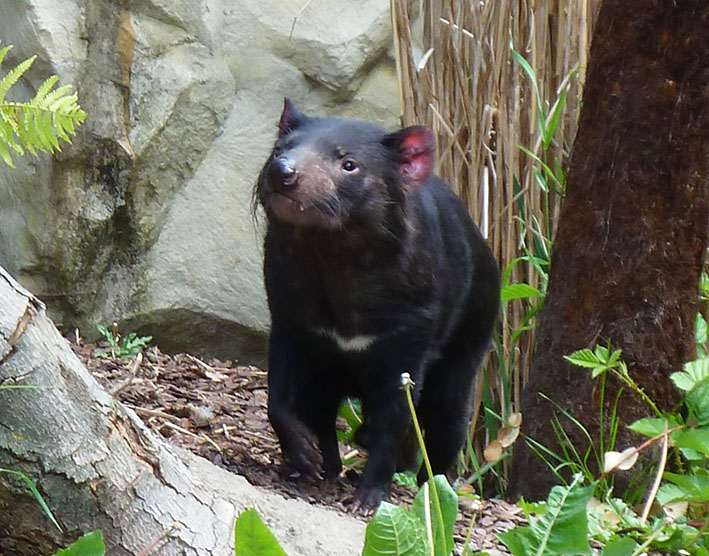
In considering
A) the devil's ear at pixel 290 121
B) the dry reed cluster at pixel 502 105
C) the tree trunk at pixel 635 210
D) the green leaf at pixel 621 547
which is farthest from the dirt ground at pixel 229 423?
the dry reed cluster at pixel 502 105

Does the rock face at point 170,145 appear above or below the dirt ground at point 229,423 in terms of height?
above

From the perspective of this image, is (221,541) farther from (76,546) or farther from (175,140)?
(175,140)

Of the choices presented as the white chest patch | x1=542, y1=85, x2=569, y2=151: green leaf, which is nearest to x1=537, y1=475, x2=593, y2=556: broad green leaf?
the white chest patch

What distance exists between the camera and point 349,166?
9.61 feet

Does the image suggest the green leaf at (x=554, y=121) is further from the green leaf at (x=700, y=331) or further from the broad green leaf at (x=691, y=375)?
the broad green leaf at (x=691, y=375)

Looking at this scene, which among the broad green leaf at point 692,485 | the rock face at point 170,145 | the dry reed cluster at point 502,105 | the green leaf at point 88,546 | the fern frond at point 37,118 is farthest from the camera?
the rock face at point 170,145

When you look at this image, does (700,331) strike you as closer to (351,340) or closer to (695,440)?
(695,440)

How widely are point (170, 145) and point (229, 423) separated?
5.25 ft

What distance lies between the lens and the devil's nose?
2721mm

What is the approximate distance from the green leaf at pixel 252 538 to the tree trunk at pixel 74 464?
5.2 inches

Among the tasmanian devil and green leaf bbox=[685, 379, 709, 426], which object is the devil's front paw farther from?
green leaf bbox=[685, 379, 709, 426]

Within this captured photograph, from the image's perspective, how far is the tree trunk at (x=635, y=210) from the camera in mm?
2805

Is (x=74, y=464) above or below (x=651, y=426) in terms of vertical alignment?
above

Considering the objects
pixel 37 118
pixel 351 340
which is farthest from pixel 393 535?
pixel 351 340
